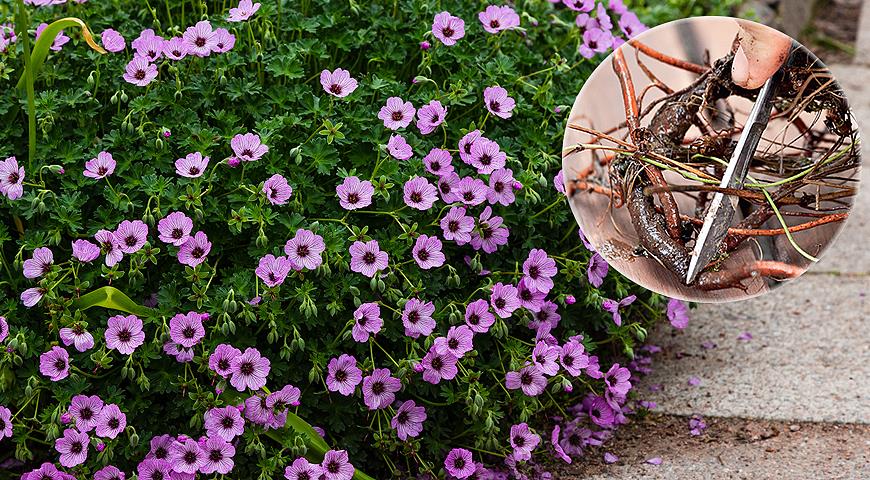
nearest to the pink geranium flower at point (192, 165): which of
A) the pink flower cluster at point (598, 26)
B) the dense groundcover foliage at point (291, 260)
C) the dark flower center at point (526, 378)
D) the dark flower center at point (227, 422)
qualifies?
the dense groundcover foliage at point (291, 260)

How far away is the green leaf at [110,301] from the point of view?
191 cm

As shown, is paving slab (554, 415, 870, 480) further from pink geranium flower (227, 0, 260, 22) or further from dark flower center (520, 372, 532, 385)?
pink geranium flower (227, 0, 260, 22)

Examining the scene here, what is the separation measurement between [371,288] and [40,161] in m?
0.82

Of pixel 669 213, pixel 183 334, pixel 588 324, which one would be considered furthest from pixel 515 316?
pixel 669 213

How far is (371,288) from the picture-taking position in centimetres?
206

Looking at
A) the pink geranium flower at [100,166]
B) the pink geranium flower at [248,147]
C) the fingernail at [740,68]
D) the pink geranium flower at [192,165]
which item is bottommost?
the pink geranium flower at [100,166]

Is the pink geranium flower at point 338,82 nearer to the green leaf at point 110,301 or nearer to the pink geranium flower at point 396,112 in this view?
the pink geranium flower at point 396,112

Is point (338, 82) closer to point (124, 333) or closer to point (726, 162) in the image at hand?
point (124, 333)

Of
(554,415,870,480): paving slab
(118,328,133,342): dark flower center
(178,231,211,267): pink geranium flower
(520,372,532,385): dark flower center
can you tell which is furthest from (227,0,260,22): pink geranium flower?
(554,415,870,480): paving slab

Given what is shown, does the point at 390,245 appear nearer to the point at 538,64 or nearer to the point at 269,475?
the point at 269,475

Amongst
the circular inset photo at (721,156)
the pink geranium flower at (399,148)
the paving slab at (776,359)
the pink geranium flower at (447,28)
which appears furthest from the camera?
the paving slab at (776,359)

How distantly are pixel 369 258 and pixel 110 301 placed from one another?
532mm

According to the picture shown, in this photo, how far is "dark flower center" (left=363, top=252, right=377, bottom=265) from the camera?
2025 millimetres

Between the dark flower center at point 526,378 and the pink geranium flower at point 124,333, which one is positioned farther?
the dark flower center at point 526,378
